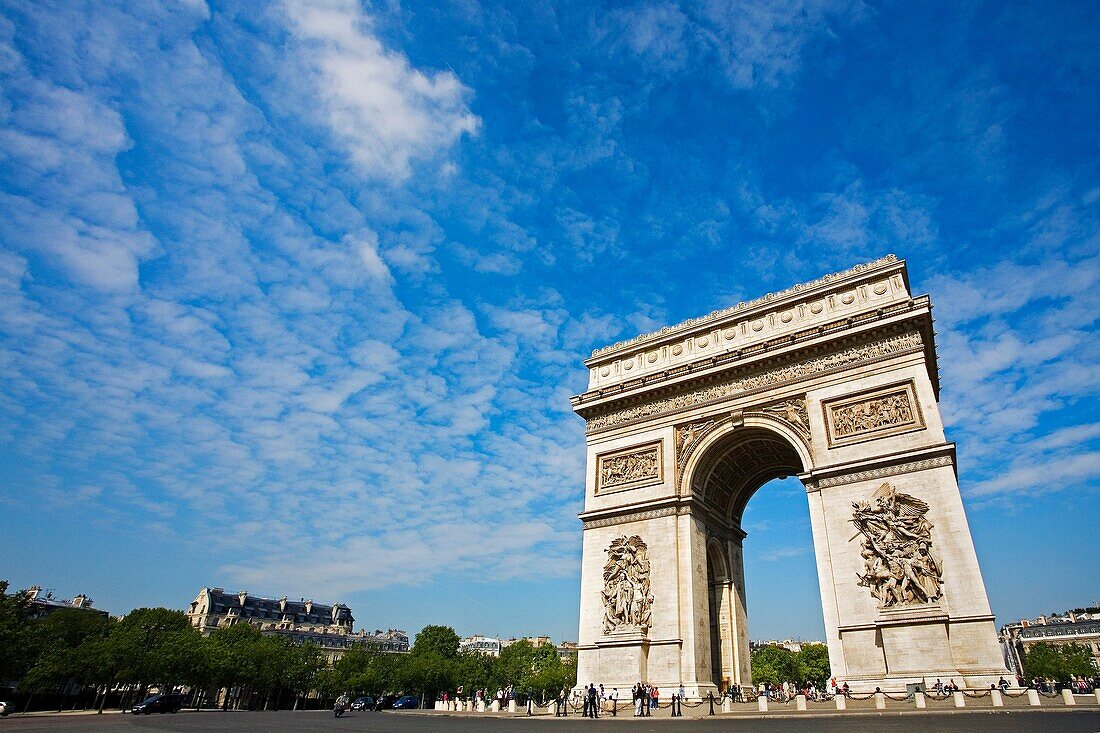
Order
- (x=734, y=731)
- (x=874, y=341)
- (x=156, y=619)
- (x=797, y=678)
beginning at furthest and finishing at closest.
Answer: (x=797, y=678)
(x=156, y=619)
(x=874, y=341)
(x=734, y=731)

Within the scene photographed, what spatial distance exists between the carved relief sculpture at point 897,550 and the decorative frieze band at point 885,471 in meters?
0.43

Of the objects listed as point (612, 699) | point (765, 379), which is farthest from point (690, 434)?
point (612, 699)

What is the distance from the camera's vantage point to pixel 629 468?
77.0 ft

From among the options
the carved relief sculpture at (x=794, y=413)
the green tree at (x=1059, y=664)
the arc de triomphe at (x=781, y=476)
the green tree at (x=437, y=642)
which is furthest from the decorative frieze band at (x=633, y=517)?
the green tree at (x=1059, y=664)

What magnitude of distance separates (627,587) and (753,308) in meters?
11.2

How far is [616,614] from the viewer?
2106 centimetres

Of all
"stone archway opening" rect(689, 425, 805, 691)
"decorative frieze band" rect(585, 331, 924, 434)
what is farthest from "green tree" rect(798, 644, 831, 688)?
"decorative frieze band" rect(585, 331, 924, 434)

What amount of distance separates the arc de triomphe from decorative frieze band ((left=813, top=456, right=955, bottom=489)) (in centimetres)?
5

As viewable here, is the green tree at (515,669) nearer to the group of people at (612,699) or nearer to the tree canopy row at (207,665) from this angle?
the tree canopy row at (207,665)

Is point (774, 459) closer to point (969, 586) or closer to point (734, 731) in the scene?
point (969, 586)

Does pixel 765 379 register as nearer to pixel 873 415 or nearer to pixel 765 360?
pixel 765 360

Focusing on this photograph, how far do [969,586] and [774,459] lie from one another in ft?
28.1

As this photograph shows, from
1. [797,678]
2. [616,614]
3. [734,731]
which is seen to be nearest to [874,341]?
[616,614]

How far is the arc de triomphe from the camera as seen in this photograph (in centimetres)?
1659
